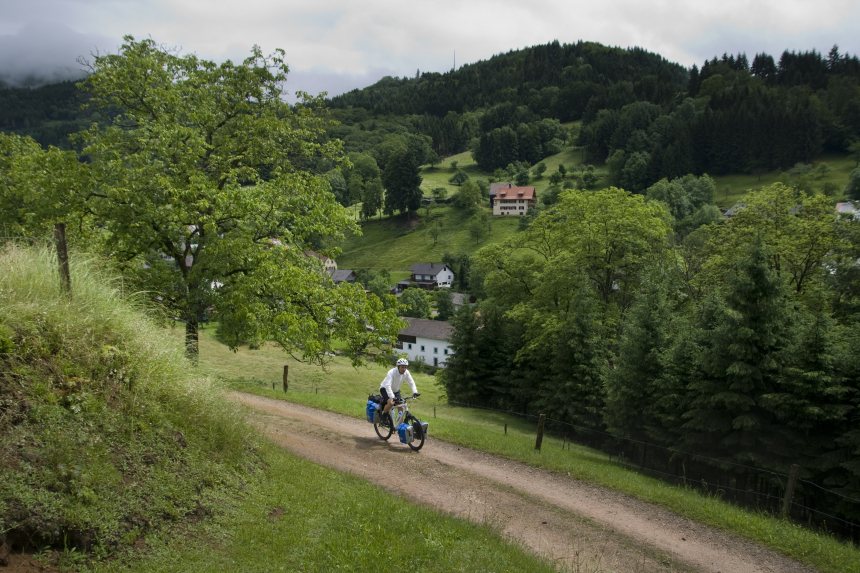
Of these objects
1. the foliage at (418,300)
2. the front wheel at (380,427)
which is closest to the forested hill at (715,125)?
the foliage at (418,300)

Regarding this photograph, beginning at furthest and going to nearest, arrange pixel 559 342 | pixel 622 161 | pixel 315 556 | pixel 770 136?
pixel 622 161
pixel 770 136
pixel 559 342
pixel 315 556

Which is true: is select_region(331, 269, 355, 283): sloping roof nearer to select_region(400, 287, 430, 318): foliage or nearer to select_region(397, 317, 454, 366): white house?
select_region(400, 287, 430, 318): foliage

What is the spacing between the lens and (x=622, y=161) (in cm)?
13188

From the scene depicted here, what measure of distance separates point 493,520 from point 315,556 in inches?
132

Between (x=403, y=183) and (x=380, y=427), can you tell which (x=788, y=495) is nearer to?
(x=380, y=427)

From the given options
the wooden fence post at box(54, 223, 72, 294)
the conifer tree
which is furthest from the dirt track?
the conifer tree

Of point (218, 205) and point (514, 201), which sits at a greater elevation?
point (514, 201)

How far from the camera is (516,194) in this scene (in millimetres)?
130750

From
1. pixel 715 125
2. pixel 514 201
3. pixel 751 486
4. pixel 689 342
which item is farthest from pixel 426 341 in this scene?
pixel 715 125

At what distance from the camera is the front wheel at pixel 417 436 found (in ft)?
41.0

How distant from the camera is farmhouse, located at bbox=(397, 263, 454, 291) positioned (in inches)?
4139

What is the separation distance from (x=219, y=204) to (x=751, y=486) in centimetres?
1956

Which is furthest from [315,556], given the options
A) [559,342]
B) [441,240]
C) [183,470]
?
[441,240]

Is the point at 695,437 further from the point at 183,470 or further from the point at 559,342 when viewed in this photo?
the point at 183,470
